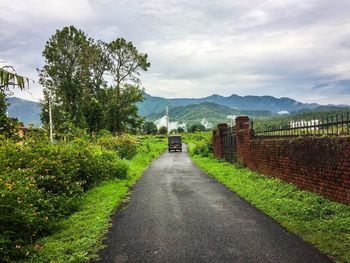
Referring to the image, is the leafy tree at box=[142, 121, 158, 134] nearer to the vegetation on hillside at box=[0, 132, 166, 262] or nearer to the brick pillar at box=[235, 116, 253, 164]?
the brick pillar at box=[235, 116, 253, 164]

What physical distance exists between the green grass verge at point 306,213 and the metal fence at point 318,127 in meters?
1.79

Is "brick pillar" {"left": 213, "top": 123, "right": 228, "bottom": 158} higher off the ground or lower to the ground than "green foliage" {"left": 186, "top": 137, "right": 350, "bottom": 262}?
higher

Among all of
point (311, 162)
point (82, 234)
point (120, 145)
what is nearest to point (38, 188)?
point (82, 234)

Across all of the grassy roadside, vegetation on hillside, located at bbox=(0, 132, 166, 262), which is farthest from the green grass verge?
vegetation on hillside, located at bbox=(0, 132, 166, 262)

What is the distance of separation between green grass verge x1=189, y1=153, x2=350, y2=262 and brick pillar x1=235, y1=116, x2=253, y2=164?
540cm

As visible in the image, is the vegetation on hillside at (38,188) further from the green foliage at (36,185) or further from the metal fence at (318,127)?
the metal fence at (318,127)

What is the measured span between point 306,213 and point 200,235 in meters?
2.74

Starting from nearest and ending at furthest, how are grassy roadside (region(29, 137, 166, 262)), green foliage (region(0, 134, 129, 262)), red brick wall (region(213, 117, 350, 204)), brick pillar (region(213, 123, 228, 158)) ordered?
grassy roadside (region(29, 137, 166, 262)) < green foliage (region(0, 134, 129, 262)) < red brick wall (region(213, 117, 350, 204)) < brick pillar (region(213, 123, 228, 158))

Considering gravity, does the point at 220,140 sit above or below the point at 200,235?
above

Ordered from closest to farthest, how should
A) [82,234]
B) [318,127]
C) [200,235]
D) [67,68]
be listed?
1. [200,235]
2. [82,234]
3. [318,127]
4. [67,68]

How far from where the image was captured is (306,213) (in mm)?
8250

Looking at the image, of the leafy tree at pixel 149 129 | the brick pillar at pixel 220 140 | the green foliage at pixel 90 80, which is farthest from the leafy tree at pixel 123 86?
the leafy tree at pixel 149 129

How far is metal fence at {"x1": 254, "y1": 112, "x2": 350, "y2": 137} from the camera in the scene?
9453 mm

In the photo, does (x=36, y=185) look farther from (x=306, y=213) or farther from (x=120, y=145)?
(x=120, y=145)
